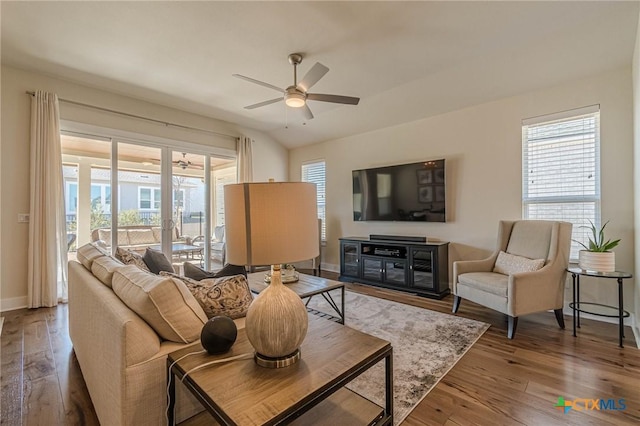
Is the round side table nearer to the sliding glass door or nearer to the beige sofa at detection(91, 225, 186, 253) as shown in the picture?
the sliding glass door

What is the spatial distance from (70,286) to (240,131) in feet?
12.7

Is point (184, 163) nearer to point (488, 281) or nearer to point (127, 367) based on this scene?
point (127, 367)

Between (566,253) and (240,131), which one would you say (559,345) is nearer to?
(566,253)

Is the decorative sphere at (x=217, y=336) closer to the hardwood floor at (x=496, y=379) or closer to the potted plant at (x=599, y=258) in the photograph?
the hardwood floor at (x=496, y=379)

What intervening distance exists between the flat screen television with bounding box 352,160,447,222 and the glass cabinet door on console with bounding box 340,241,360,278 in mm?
550

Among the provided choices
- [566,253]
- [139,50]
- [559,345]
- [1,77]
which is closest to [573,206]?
[566,253]

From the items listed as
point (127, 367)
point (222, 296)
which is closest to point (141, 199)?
point (222, 296)

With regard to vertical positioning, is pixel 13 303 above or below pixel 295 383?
below

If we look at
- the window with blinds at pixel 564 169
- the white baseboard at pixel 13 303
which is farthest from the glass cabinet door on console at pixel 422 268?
the white baseboard at pixel 13 303

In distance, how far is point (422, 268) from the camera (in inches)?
158

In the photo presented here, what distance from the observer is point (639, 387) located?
1896mm

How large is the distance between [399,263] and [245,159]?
3355 mm

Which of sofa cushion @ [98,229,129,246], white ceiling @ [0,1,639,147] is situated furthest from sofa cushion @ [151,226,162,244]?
white ceiling @ [0,1,639,147]

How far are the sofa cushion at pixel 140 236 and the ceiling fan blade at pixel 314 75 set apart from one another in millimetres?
3306
